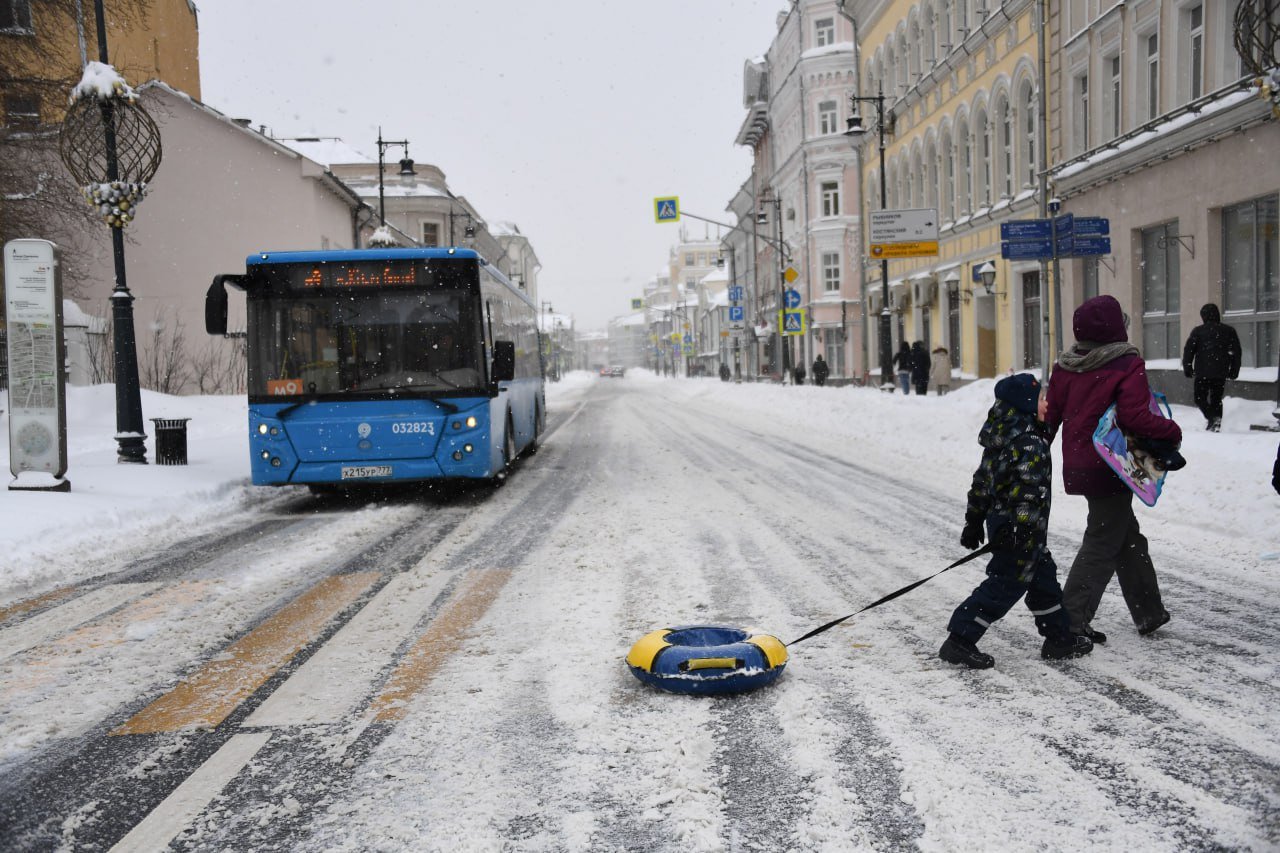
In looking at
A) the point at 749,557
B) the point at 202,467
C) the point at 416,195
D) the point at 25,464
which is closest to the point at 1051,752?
the point at 749,557

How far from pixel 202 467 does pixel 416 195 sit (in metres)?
55.1

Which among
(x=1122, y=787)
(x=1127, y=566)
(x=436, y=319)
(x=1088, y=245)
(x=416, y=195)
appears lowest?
(x=1122, y=787)

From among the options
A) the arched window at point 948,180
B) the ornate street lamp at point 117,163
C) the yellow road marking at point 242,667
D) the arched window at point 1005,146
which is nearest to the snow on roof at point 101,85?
the ornate street lamp at point 117,163

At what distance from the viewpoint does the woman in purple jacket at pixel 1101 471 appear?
4.87 meters

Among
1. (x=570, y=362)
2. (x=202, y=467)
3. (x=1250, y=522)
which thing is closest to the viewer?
(x=1250, y=522)

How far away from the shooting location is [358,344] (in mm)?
10906

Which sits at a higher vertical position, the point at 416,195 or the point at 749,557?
the point at 416,195

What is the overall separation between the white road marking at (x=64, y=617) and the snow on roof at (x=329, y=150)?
60106mm

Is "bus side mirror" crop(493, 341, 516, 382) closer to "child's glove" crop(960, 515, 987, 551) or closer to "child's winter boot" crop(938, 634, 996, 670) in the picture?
"child's glove" crop(960, 515, 987, 551)

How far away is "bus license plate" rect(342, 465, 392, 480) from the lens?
10.8m

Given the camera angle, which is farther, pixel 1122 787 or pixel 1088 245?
pixel 1088 245

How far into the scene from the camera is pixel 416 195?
6581 cm

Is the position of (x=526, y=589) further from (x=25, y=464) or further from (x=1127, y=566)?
(x=25, y=464)

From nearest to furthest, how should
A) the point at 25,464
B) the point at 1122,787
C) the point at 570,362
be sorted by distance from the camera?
1. the point at 1122,787
2. the point at 25,464
3. the point at 570,362
